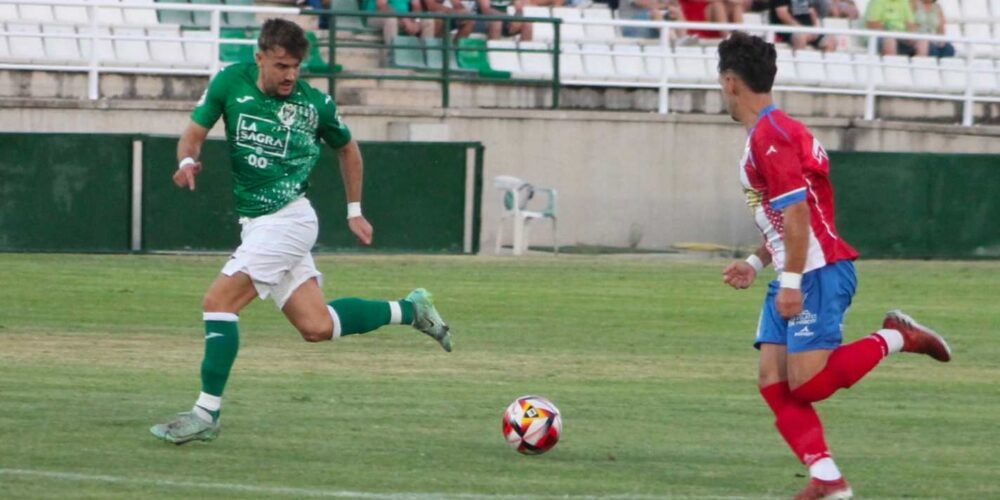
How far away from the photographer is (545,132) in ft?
78.8

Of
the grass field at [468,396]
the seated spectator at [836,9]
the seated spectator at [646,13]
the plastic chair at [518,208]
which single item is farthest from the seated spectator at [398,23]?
the seated spectator at [836,9]

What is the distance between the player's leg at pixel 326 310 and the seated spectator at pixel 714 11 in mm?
15704

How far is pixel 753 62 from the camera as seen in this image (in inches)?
307

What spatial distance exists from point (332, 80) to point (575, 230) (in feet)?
11.8

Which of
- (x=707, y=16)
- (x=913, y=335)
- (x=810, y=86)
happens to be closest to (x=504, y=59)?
(x=707, y=16)

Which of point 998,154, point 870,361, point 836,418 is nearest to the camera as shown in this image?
point 870,361

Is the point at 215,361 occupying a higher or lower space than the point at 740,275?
lower

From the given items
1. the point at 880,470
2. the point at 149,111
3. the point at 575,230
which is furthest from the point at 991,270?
the point at 880,470

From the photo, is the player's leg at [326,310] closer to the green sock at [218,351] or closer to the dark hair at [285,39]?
the green sock at [218,351]

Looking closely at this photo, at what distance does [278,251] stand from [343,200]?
12.4 meters

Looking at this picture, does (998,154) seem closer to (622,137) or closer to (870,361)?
(622,137)

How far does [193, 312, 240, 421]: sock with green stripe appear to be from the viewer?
911 cm

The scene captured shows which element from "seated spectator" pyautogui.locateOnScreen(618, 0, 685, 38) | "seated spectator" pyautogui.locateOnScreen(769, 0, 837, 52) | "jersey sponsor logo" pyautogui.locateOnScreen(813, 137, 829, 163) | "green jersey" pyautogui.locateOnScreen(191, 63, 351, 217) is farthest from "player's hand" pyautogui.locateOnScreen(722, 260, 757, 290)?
"seated spectator" pyautogui.locateOnScreen(769, 0, 837, 52)

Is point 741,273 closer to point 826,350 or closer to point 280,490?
point 826,350
